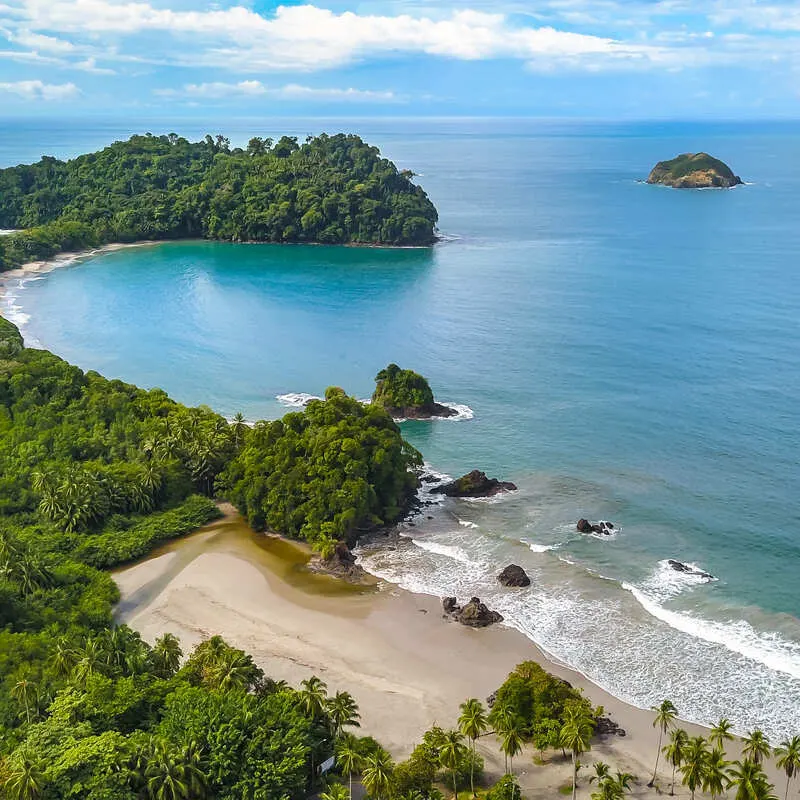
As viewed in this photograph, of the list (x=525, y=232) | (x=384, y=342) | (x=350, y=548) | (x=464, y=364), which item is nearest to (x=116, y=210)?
(x=525, y=232)

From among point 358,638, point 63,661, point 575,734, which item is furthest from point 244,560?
point 575,734

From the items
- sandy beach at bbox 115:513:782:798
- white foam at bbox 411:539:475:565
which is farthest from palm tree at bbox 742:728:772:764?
white foam at bbox 411:539:475:565

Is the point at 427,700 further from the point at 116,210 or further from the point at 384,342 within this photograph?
the point at 116,210

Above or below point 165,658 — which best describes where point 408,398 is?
above

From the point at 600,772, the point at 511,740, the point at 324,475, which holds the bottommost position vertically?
Answer: the point at 600,772

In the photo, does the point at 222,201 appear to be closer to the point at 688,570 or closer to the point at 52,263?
the point at 52,263

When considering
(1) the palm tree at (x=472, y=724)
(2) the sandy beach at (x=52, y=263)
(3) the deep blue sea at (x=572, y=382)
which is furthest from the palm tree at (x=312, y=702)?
(2) the sandy beach at (x=52, y=263)
